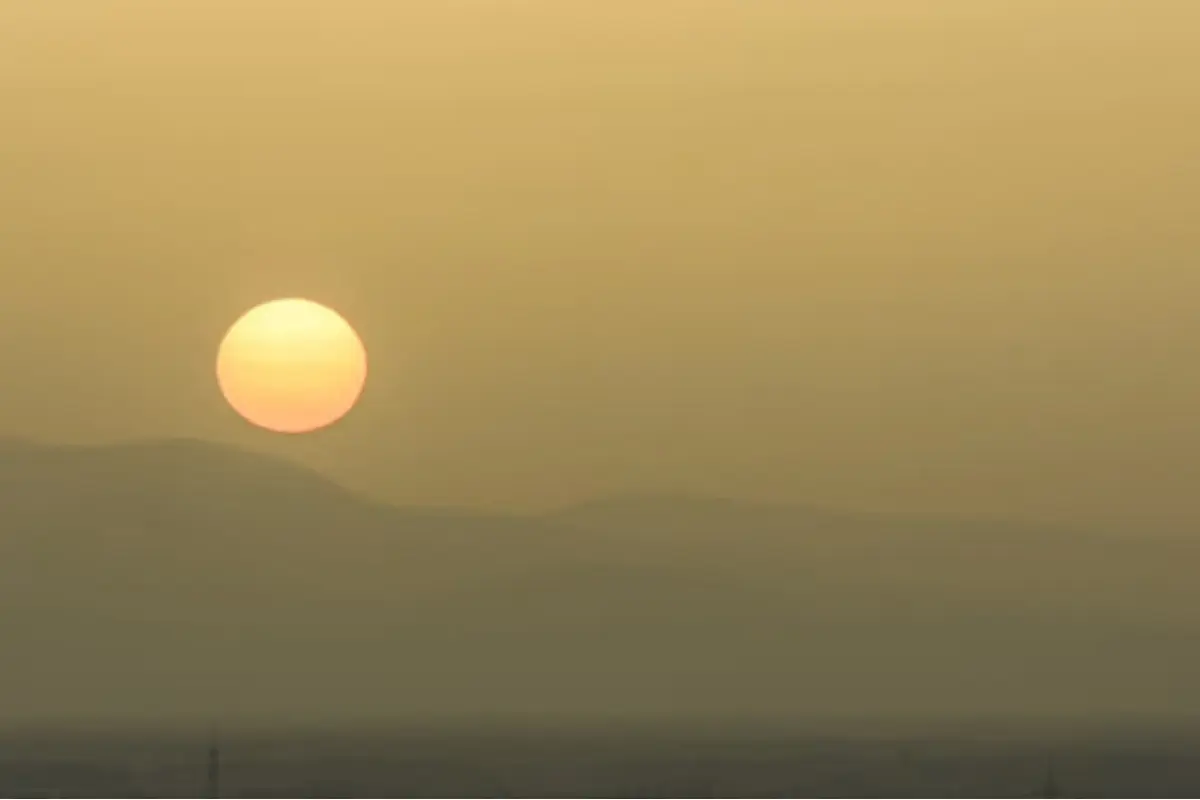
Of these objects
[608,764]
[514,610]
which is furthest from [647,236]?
Answer: [608,764]

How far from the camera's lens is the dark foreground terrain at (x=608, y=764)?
356cm

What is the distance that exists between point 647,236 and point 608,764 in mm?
1260

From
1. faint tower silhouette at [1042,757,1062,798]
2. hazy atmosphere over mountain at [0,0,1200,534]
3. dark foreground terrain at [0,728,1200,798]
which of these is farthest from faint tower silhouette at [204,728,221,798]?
faint tower silhouette at [1042,757,1062,798]

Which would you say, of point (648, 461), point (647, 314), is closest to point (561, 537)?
point (648, 461)

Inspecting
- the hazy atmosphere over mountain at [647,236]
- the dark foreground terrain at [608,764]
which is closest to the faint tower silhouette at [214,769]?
Answer: the dark foreground terrain at [608,764]

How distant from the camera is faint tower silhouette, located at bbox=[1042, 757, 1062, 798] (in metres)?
3.63

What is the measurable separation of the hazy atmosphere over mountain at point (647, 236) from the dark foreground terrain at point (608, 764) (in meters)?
0.47

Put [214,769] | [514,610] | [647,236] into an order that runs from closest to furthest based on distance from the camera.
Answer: [214,769], [514,610], [647,236]

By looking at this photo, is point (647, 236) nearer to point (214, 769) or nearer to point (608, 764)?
point (608, 764)

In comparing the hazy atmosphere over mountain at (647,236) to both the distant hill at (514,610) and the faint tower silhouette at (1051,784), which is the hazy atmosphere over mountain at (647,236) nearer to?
the distant hill at (514,610)

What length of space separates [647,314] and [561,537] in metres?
0.59

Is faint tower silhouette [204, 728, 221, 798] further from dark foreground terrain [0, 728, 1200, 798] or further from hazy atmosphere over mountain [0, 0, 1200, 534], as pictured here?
hazy atmosphere over mountain [0, 0, 1200, 534]

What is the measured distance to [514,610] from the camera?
3.71 metres

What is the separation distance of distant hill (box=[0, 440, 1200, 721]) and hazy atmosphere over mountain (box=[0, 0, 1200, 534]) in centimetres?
8
